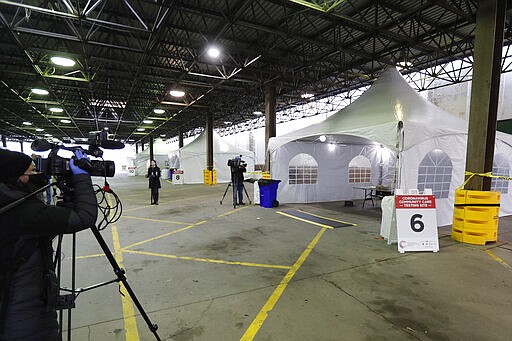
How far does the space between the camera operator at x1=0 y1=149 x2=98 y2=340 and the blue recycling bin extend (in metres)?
8.22

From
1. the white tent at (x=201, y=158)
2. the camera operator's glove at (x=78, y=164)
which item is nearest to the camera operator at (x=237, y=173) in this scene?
the camera operator's glove at (x=78, y=164)

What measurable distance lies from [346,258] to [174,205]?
7545mm

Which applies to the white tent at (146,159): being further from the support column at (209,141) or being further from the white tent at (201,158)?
the support column at (209,141)

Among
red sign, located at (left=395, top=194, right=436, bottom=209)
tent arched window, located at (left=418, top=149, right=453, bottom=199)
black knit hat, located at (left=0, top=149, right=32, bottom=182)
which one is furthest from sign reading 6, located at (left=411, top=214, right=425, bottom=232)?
black knit hat, located at (left=0, top=149, right=32, bottom=182)

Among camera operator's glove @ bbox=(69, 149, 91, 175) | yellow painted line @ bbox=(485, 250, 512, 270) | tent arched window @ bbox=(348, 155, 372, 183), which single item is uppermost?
camera operator's glove @ bbox=(69, 149, 91, 175)

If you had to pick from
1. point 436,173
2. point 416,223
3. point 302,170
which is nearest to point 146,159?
point 302,170

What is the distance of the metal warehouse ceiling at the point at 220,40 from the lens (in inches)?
280

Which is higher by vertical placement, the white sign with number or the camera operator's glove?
the camera operator's glove

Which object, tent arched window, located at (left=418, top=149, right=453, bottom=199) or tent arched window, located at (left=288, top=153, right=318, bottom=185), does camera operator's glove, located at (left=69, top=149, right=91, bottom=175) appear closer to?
tent arched window, located at (left=418, top=149, right=453, bottom=199)

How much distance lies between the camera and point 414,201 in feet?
17.1

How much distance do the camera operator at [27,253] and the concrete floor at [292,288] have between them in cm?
138

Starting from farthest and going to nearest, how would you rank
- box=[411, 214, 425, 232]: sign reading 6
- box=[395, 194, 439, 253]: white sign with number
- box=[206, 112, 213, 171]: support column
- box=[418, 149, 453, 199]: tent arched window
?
1. box=[206, 112, 213, 171]: support column
2. box=[418, 149, 453, 199]: tent arched window
3. box=[411, 214, 425, 232]: sign reading 6
4. box=[395, 194, 439, 253]: white sign with number

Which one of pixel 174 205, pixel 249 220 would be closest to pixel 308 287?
pixel 249 220

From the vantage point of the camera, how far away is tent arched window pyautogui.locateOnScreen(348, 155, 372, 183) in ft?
37.2
